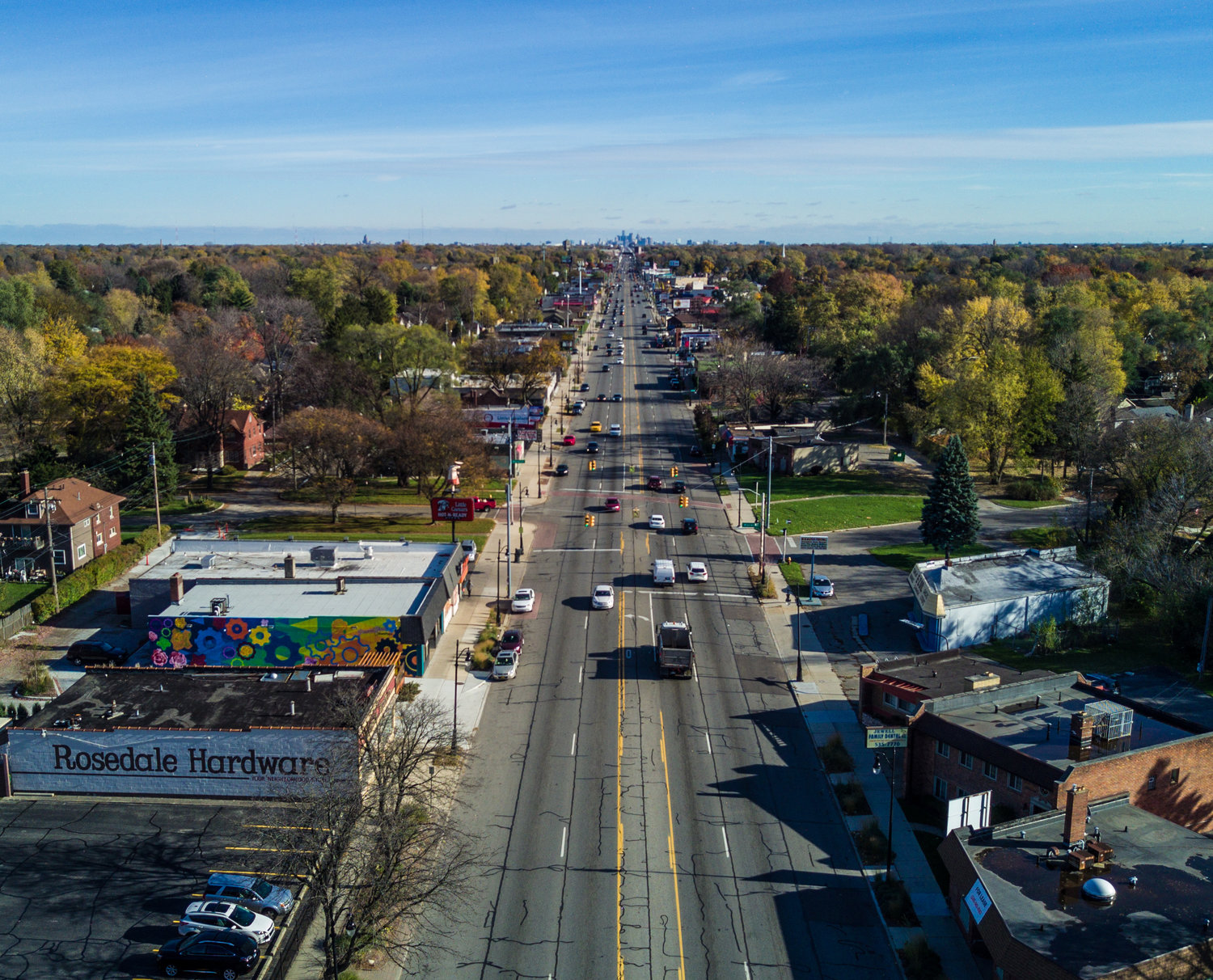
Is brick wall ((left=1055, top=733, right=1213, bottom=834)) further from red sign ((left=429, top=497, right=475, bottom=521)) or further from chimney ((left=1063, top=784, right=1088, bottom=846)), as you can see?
red sign ((left=429, top=497, right=475, bottom=521))

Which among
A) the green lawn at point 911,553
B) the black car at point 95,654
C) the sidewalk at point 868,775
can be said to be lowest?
the sidewalk at point 868,775

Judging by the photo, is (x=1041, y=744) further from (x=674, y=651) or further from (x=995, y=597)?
(x=995, y=597)

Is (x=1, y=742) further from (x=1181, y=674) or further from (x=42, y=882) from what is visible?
(x=1181, y=674)

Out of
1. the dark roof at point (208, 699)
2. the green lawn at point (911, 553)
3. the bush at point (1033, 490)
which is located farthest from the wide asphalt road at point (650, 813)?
the bush at point (1033, 490)

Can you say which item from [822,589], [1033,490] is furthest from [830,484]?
[822,589]

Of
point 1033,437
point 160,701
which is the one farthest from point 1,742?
point 1033,437

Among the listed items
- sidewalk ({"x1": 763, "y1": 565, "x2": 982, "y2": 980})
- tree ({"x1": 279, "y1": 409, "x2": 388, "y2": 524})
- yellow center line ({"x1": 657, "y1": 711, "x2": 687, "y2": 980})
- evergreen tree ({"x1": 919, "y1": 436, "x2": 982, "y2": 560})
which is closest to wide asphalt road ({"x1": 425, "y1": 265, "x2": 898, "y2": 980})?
yellow center line ({"x1": 657, "y1": 711, "x2": 687, "y2": 980})

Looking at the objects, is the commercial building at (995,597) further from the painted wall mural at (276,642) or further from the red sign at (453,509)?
the red sign at (453,509)
